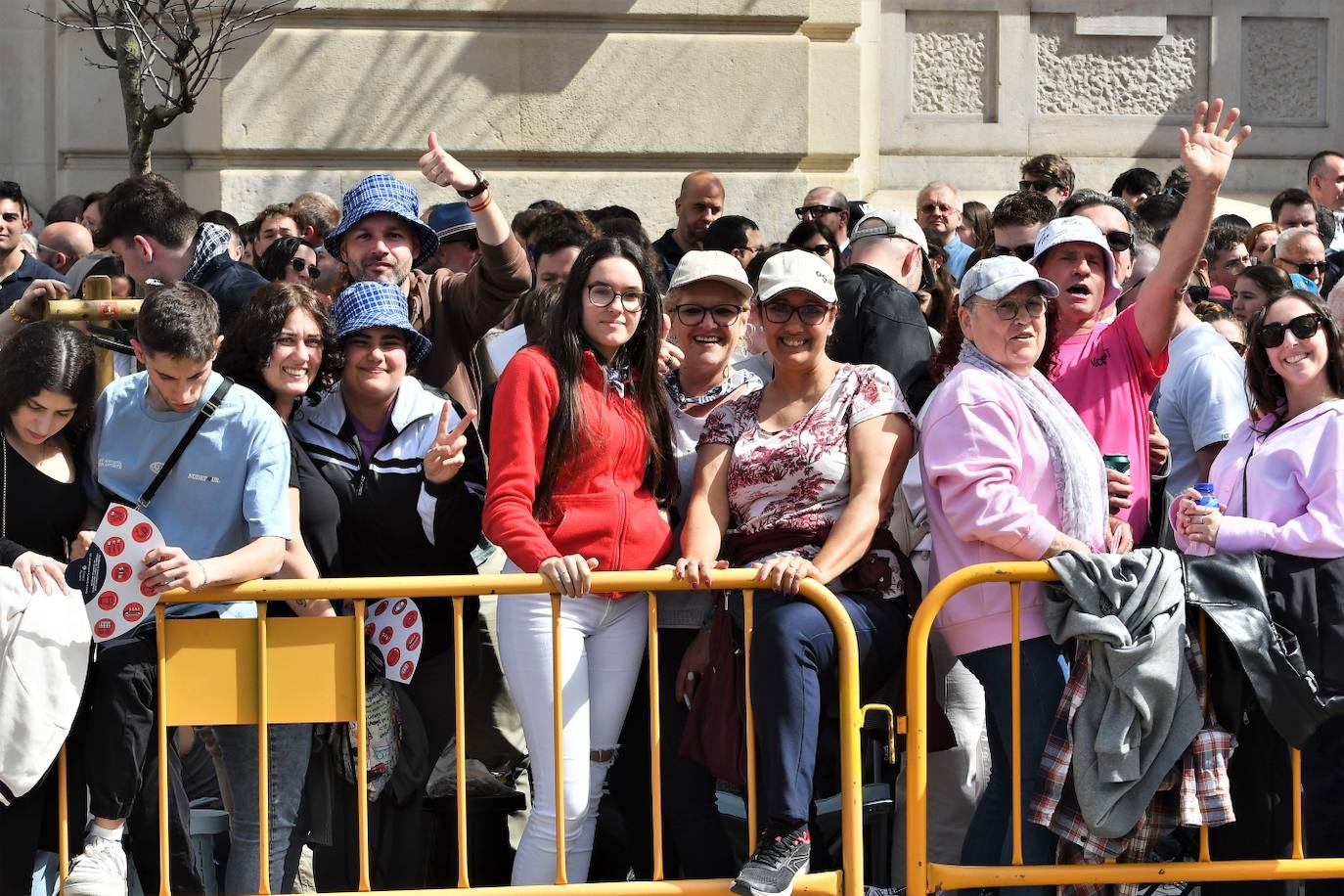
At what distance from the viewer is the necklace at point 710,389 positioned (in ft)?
18.9

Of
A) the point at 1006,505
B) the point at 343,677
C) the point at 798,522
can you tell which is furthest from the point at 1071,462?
the point at 343,677

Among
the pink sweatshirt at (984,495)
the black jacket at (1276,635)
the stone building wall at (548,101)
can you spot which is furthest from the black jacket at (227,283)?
the stone building wall at (548,101)

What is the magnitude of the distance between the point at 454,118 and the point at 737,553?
19.3 ft

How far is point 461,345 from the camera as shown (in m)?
6.43

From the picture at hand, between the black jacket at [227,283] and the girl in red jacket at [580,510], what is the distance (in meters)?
1.43

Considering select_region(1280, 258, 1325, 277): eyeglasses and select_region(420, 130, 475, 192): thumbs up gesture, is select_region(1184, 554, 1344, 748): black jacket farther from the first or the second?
select_region(1280, 258, 1325, 277): eyeglasses

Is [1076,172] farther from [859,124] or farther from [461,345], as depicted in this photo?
[461,345]

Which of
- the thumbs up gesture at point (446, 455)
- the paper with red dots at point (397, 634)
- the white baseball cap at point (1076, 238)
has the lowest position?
the paper with red dots at point (397, 634)

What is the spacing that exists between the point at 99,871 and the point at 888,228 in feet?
11.8

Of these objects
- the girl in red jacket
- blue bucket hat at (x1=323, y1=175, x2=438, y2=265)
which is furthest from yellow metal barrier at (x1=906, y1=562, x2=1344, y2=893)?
blue bucket hat at (x1=323, y1=175, x2=438, y2=265)

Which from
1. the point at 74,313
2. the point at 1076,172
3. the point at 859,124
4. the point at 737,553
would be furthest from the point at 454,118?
the point at 737,553

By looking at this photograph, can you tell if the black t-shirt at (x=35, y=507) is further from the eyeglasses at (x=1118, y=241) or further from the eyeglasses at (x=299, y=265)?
the eyeglasses at (x=1118, y=241)

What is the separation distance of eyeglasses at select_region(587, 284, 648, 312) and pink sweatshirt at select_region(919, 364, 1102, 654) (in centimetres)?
94

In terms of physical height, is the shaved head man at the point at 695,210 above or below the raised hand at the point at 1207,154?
above
